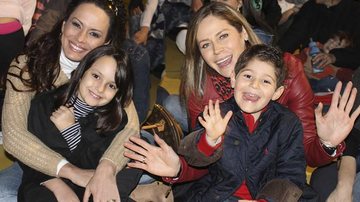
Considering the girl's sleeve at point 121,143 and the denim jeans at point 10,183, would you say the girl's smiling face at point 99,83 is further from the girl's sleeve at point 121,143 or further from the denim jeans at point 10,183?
the denim jeans at point 10,183

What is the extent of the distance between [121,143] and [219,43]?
67 centimetres

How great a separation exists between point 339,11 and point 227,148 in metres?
2.41

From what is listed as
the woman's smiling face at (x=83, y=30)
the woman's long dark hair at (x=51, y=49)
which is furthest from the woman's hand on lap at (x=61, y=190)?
the woman's smiling face at (x=83, y=30)

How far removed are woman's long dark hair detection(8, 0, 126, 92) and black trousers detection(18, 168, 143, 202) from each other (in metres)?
0.47

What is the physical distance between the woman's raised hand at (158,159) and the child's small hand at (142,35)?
84.1 inches

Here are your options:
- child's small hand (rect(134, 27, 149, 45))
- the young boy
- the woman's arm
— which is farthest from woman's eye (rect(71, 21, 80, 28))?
child's small hand (rect(134, 27, 149, 45))

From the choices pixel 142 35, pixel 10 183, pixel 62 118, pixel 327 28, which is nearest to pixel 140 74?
pixel 62 118

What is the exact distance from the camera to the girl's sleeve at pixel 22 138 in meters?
2.36

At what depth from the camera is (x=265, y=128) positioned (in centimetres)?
228

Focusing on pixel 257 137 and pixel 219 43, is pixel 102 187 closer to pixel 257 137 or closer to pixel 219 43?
pixel 257 137

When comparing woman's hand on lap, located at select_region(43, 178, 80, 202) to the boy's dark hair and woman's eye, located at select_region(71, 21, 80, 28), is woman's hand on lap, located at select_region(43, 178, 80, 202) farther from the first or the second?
the boy's dark hair

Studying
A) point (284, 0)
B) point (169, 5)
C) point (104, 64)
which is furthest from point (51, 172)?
point (284, 0)

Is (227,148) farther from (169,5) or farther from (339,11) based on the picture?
(169,5)

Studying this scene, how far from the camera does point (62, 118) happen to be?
2.42 meters
